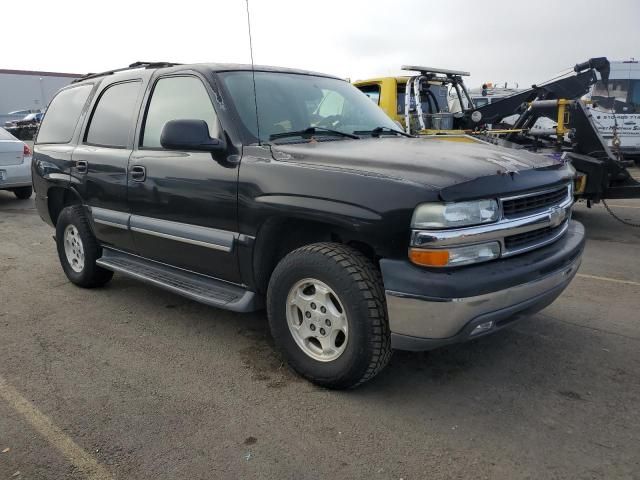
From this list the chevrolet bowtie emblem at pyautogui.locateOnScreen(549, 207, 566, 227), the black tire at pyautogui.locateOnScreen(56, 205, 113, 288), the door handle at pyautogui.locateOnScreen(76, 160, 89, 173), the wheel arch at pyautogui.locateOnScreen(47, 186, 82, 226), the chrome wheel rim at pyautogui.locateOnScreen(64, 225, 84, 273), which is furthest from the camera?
the wheel arch at pyautogui.locateOnScreen(47, 186, 82, 226)

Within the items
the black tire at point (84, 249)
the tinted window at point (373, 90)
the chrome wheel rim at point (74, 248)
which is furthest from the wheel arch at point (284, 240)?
the tinted window at point (373, 90)

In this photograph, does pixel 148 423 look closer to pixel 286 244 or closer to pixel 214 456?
pixel 214 456

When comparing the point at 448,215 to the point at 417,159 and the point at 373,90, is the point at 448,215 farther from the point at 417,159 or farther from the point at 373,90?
the point at 373,90

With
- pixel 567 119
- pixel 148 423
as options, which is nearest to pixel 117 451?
pixel 148 423

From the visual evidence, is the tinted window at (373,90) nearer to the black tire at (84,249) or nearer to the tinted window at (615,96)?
the black tire at (84,249)

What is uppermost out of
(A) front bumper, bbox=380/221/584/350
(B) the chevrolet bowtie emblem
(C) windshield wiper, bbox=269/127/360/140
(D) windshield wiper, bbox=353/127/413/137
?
(C) windshield wiper, bbox=269/127/360/140

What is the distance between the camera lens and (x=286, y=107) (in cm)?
374

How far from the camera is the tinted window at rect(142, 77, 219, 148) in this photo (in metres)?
3.66

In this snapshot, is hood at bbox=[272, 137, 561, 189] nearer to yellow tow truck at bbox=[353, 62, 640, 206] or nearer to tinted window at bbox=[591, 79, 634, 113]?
yellow tow truck at bbox=[353, 62, 640, 206]

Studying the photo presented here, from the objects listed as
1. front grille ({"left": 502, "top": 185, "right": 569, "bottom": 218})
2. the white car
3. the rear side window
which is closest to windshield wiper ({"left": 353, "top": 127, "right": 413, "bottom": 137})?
front grille ({"left": 502, "top": 185, "right": 569, "bottom": 218})

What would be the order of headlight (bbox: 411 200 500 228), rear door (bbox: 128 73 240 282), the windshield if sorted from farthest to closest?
the windshield
rear door (bbox: 128 73 240 282)
headlight (bbox: 411 200 500 228)

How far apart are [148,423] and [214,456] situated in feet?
1.59

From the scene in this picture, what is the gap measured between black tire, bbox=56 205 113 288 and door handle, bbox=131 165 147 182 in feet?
3.32

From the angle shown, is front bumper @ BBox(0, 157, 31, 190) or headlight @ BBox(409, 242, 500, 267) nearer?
headlight @ BBox(409, 242, 500, 267)
